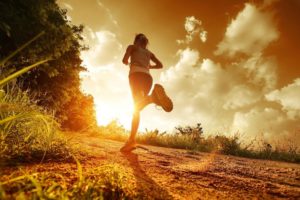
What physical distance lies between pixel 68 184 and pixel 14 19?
603 centimetres

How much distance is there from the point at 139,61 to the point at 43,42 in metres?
3.69

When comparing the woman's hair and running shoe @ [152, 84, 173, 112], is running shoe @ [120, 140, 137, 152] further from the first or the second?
the woman's hair

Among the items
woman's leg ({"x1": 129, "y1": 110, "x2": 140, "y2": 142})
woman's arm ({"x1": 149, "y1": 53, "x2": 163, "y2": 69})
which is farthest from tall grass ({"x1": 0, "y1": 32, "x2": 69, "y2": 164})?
woman's arm ({"x1": 149, "y1": 53, "x2": 163, "y2": 69})

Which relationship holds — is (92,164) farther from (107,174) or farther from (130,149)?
(130,149)

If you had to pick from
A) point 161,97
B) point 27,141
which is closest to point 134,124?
point 161,97

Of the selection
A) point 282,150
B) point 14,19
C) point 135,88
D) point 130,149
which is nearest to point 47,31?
point 14,19

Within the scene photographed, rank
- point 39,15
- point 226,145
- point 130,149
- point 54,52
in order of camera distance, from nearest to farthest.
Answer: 1. point 130,149
2. point 39,15
3. point 54,52
4. point 226,145

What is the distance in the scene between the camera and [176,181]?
270 cm

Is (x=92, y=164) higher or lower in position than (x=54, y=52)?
lower

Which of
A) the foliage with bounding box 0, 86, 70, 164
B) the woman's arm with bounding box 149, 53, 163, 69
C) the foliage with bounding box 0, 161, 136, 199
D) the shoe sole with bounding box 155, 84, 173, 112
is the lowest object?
Result: the foliage with bounding box 0, 161, 136, 199

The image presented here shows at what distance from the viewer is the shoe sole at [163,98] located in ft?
15.8

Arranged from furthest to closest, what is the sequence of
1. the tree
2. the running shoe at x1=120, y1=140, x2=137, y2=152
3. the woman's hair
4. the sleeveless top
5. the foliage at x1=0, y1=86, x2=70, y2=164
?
the tree
the woman's hair
the sleeveless top
the running shoe at x1=120, y1=140, x2=137, y2=152
the foliage at x1=0, y1=86, x2=70, y2=164

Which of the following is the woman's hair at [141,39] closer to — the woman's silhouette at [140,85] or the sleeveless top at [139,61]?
the woman's silhouette at [140,85]

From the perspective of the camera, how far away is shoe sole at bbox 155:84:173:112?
4812mm
